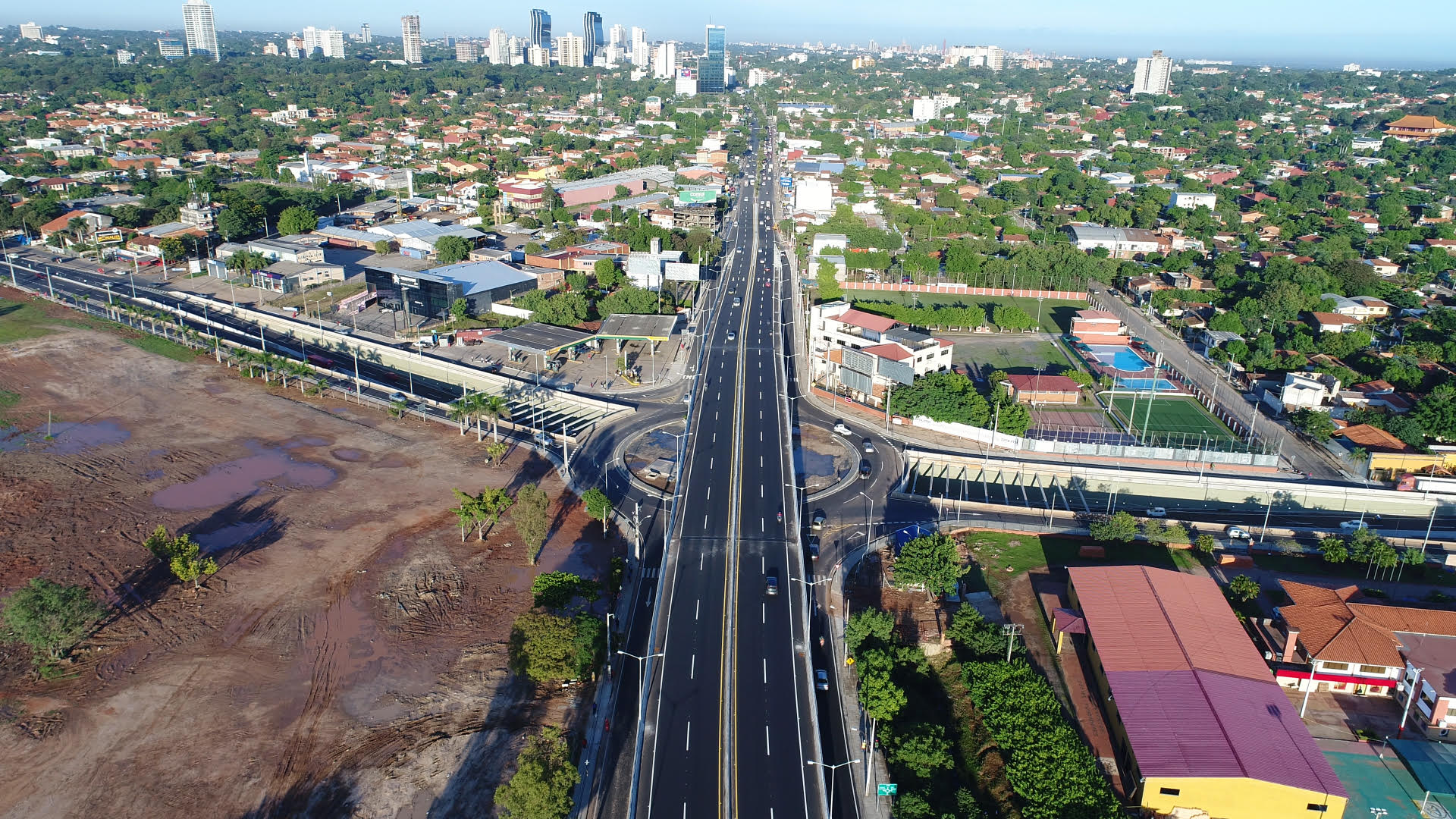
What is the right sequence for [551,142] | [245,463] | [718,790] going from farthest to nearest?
[551,142]
[245,463]
[718,790]

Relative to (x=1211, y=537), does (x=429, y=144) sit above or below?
above

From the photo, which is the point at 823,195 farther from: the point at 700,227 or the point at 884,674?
the point at 884,674

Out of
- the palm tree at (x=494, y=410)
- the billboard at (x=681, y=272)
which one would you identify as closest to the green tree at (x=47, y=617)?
the palm tree at (x=494, y=410)

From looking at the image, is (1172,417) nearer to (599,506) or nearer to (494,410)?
(599,506)

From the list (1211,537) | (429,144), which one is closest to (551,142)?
(429,144)

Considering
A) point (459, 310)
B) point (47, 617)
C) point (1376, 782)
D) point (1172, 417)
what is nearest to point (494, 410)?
point (459, 310)

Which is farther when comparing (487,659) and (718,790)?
(487,659)

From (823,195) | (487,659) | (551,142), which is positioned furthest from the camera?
(551,142)
